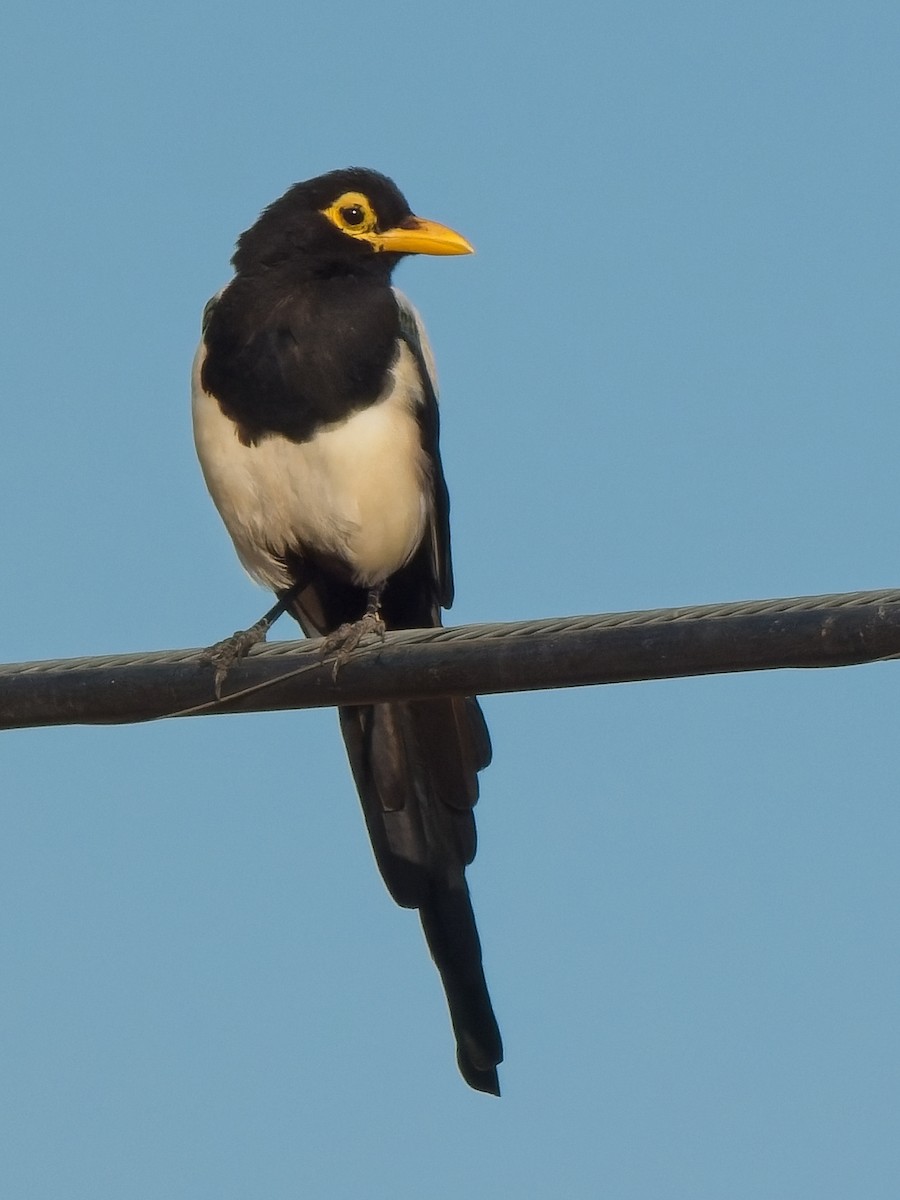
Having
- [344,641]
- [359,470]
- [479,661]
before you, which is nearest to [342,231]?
[359,470]

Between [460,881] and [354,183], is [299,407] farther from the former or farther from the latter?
[460,881]

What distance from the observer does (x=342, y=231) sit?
618 cm

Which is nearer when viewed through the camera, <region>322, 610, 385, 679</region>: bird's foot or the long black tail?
<region>322, 610, 385, 679</region>: bird's foot

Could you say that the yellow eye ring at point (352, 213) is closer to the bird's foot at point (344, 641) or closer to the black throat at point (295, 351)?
the black throat at point (295, 351)

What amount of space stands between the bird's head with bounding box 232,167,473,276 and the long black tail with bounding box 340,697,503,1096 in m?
1.45

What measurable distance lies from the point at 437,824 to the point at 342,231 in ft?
6.35

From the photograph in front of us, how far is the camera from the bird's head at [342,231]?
6105 millimetres

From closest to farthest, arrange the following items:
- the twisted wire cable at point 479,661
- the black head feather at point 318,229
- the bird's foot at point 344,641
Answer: the twisted wire cable at point 479,661
the bird's foot at point 344,641
the black head feather at point 318,229

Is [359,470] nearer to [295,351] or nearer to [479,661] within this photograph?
[295,351]

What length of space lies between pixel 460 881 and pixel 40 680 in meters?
2.11

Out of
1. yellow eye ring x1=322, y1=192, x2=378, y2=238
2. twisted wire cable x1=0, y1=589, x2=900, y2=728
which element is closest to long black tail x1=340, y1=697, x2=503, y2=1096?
yellow eye ring x1=322, y1=192, x2=378, y2=238

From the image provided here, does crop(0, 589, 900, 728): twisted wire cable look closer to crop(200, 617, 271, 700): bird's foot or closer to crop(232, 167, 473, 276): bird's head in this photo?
crop(200, 617, 271, 700): bird's foot

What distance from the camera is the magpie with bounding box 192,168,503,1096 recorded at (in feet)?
18.2

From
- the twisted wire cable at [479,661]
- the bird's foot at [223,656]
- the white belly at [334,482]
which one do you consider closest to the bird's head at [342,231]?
the white belly at [334,482]
